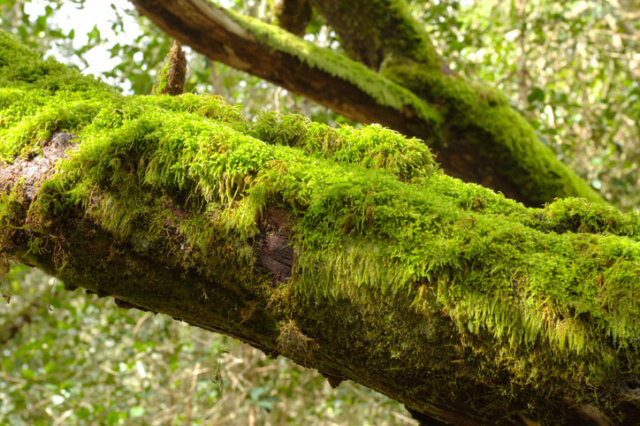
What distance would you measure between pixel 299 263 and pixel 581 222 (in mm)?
860

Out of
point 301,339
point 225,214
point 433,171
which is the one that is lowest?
point 301,339

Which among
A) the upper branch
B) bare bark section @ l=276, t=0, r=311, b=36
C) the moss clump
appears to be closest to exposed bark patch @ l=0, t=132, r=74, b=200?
the moss clump

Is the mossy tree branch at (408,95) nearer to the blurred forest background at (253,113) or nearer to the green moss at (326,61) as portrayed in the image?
the green moss at (326,61)

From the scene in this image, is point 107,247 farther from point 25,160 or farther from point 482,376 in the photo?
point 482,376

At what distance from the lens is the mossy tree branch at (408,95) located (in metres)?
3.49

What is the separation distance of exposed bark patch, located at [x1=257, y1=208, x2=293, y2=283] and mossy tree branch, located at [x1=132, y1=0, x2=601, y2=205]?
2.31 metres

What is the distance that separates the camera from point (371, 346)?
3.97 ft

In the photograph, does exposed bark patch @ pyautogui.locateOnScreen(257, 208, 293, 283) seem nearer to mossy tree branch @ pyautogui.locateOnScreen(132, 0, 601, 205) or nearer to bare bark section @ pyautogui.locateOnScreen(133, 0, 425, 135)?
mossy tree branch @ pyautogui.locateOnScreen(132, 0, 601, 205)

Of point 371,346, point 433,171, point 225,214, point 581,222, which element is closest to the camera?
point 371,346

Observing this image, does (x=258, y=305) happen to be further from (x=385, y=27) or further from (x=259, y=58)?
(x=385, y=27)

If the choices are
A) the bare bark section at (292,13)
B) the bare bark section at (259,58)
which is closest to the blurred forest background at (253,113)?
the bare bark section at (292,13)

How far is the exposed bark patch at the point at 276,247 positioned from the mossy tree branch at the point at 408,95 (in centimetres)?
231

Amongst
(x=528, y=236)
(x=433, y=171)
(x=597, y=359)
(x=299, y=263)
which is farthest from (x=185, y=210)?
(x=597, y=359)

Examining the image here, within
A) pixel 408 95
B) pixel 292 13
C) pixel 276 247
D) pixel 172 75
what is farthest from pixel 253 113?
pixel 276 247
